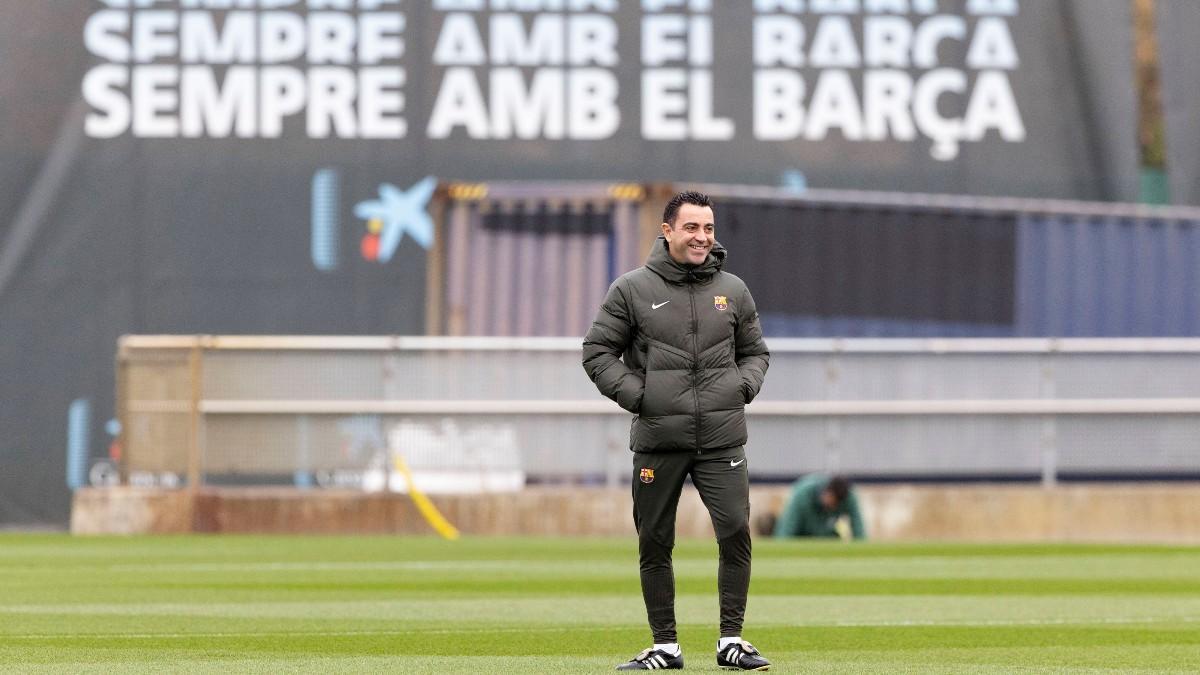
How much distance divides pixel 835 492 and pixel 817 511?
1.97 feet

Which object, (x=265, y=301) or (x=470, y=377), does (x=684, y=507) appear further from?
(x=265, y=301)

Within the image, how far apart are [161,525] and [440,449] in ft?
8.06

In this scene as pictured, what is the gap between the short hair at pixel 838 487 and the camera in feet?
58.3

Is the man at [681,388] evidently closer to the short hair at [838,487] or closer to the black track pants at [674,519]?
the black track pants at [674,519]

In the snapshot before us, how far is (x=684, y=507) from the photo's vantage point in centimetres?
1973

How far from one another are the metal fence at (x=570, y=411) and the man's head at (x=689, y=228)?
1237 cm

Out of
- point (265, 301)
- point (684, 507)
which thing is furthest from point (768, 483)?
point (265, 301)

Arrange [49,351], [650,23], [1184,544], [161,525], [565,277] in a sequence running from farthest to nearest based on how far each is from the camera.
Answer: [650,23] → [49,351] → [565,277] → [161,525] → [1184,544]

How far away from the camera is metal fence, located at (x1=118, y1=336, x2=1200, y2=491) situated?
1983cm

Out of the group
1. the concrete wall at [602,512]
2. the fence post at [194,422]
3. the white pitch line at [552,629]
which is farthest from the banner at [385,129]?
the white pitch line at [552,629]

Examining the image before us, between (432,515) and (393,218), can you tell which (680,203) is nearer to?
(432,515)

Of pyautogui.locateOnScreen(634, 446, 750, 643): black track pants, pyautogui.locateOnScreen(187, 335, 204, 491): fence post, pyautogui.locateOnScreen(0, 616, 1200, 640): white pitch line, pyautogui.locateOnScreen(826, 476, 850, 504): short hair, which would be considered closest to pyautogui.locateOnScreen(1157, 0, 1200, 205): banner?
pyautogui.locateOnScreen(826, 476, 850, 504): short hair

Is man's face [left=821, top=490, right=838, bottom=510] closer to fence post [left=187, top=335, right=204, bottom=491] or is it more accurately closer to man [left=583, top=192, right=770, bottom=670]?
fence post [left=187, top=335, right=204, bottom=491]

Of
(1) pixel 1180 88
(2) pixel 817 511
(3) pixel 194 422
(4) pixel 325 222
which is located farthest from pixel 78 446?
(1) pixel 1180 88
